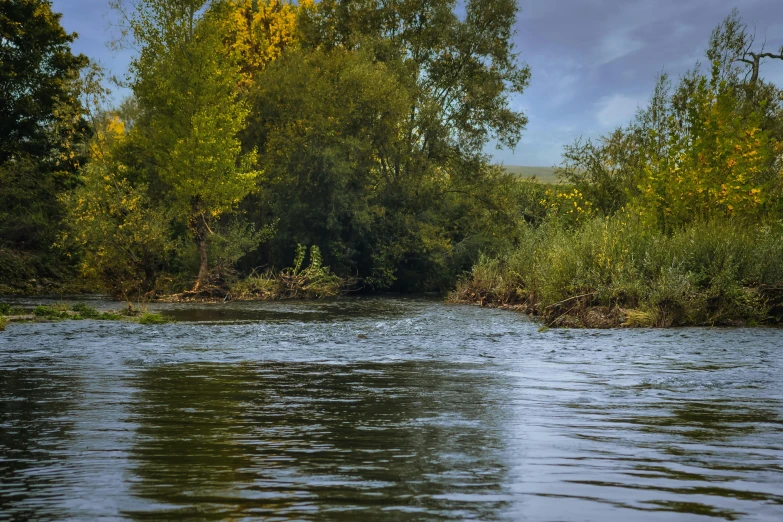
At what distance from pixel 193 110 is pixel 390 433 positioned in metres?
29.7

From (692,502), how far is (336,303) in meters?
27.4

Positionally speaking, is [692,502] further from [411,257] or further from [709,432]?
[411,257]

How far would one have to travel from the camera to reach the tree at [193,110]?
1330 inches

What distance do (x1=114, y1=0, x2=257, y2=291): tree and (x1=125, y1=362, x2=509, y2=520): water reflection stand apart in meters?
24.2

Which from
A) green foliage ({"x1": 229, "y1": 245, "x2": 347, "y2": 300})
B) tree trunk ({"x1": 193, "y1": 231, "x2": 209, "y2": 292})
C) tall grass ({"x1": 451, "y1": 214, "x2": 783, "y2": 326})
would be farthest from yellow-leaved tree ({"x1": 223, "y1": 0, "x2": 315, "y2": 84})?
tall grass ({"x1": 451, "y1": 214, "x2": 783, "y2": 326})

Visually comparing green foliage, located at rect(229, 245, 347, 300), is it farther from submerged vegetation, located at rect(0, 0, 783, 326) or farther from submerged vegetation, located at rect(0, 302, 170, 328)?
submerged vegetation, located at rect(0, 302, 170, 328)

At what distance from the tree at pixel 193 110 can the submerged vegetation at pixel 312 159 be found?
0.30 feet

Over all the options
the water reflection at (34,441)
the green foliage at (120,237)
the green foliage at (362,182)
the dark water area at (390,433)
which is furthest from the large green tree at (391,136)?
the water reflection at (34,441)

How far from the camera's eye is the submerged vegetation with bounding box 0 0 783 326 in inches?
1250

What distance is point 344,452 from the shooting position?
595 cm

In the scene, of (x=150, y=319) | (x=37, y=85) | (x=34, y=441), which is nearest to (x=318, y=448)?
(x=34, y=441)

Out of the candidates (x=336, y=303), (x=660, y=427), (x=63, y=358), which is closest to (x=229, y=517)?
(x=660, y=427)

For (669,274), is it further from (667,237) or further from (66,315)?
(66,315)

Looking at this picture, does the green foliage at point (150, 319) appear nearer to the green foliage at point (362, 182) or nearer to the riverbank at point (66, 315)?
the riverbank at point (66, 315)
